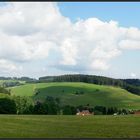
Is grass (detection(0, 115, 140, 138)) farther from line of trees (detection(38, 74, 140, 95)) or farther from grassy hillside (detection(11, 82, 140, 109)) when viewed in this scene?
line of trees (detection(38, 74, 140, 95))

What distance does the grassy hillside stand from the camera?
5953 centimetres

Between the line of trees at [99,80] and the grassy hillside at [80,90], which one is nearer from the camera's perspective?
the grassy hillside at [80,90]

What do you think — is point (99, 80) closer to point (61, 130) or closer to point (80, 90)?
point (80, 90)

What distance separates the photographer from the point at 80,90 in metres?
66.5

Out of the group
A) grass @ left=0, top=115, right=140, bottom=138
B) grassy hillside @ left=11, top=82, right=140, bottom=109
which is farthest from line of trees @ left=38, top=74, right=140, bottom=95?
grass @ left=0, top=115, right=140, bottom=138

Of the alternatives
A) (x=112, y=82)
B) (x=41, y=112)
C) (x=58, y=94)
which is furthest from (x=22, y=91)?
(x=41, y=112)

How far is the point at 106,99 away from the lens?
199 feet

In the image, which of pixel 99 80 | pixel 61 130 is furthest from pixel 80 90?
pixel 61 130

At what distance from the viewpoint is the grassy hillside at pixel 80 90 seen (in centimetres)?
5953

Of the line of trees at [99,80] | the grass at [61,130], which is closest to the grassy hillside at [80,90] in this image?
the line of trees at [99,80]

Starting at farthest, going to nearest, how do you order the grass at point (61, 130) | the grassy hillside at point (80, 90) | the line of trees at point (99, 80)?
the line of trees at point (99, 80), the grassy hillside at point (80, 90), the grass at point (61, 130)

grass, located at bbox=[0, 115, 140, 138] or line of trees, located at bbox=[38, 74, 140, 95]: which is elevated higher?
line of trees, located at bbox=[38, 74, 140, 95]

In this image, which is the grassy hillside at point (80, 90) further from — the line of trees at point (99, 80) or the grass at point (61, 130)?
the grass at point (61, 130)

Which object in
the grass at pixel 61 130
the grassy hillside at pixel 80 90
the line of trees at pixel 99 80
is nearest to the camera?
the grass at pixel 61 130
